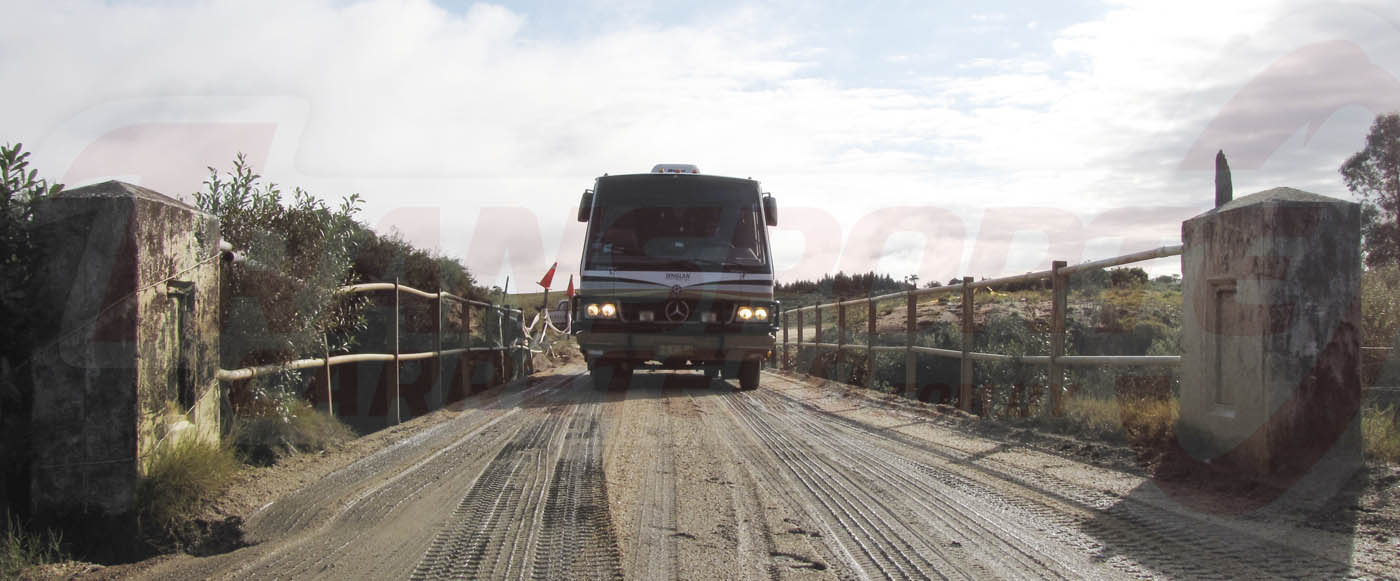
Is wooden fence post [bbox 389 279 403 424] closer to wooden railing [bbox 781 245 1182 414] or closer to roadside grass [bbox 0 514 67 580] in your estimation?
roadside grass [bbox 0 514 67 580]

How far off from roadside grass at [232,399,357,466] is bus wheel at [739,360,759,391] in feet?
21.1

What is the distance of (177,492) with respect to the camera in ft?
13.1

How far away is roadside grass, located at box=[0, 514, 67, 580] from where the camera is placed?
334cm

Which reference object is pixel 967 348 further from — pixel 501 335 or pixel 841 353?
pixel 501 335

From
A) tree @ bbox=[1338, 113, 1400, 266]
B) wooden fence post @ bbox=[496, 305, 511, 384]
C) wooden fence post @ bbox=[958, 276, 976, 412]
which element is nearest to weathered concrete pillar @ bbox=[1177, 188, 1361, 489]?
wooden fence post @ bbox=[958, 276, 976, 412]

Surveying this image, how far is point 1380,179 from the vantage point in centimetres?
2950

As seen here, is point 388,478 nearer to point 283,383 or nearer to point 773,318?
point 283,383

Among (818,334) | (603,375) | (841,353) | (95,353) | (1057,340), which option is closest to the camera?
(95,353)

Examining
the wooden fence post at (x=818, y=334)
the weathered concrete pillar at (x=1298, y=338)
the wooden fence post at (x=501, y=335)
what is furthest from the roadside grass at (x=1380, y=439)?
the wooden fence post at (x=501, y=335)

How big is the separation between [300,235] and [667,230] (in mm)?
5710

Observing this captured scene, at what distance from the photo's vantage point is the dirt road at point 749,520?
338 cm

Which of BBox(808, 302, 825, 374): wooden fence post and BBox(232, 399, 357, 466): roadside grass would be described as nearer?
BBox(232, 399, 357, 466): roadside grass

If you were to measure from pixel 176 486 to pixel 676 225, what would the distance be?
312 inches

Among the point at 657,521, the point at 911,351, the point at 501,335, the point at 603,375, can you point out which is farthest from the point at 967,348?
the point at 501,335
